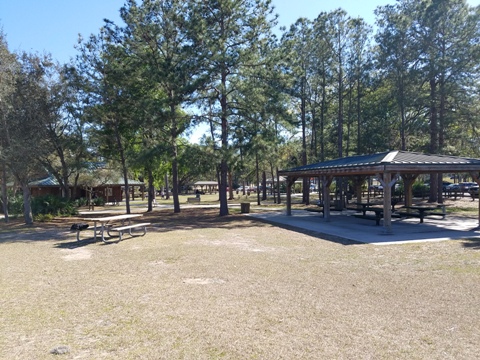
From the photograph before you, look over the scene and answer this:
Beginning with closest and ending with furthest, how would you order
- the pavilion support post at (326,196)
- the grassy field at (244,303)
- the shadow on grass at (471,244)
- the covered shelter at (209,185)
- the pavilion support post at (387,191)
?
the grassy field at (244,303)
the shadow on grass at (471,244)
the pavilion support post at (387,191)
the pavilion support post at (326,196)
the covered shelter at (209,185)

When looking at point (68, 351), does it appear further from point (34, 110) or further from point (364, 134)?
point (364, 134)

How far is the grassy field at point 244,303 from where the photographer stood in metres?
3.99

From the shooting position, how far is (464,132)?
2683 cm

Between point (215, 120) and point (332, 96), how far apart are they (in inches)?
544

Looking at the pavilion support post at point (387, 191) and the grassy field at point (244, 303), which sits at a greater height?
the pavilion support post at point (387, 191)

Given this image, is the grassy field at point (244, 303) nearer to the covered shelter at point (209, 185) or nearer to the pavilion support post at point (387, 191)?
the pavilion support post at point (387, 191)

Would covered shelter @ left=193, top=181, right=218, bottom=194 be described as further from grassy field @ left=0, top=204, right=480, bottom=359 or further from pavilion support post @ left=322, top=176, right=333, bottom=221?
grassy field @ left=0, top=204, right=480, bottom=359

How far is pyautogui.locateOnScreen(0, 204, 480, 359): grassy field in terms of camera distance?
13.1ft

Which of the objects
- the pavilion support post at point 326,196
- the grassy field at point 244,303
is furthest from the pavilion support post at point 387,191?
the pavilion support post at point 326,196

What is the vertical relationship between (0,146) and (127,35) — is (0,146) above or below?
below

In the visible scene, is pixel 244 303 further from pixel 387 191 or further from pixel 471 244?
pixel 387 191

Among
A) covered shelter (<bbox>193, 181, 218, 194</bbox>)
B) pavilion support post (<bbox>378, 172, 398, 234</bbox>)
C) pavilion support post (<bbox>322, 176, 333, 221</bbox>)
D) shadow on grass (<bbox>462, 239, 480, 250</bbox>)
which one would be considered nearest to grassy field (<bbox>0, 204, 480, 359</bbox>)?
shadow on grass (<bbox>462, 239, 480, 250</bbox>)

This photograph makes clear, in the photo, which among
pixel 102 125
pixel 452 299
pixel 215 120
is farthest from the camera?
pixel 102 125

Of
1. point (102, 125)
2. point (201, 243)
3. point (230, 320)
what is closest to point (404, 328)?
point (230, 320)
